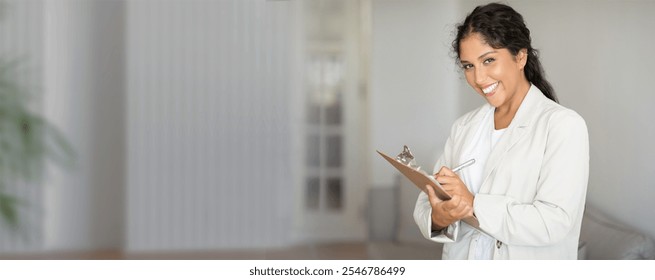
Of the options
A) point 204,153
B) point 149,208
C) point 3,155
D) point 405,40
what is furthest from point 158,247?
point 405,40

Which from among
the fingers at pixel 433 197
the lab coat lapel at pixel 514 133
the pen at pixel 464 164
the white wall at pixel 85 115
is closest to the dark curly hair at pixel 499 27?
the lab coat lapel at pixel 514 133

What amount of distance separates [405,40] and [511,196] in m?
2.72

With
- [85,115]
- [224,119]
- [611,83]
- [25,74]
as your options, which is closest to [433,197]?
[611,83]

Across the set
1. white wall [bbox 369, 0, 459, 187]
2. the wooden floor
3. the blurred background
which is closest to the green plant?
the blurred background

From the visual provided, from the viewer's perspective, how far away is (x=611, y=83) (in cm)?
253

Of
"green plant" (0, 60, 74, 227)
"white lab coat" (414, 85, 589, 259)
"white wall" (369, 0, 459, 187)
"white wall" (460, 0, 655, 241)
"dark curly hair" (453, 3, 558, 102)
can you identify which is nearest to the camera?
"white lab coat" (414, 85, 589, 259)

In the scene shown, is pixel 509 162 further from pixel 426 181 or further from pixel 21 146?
pixel 21 146

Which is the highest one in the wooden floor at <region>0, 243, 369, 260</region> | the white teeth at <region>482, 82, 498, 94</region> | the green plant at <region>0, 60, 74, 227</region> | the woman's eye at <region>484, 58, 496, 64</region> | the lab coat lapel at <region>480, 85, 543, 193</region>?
the woman's eye at <region>484, 58, 496, 64</region>

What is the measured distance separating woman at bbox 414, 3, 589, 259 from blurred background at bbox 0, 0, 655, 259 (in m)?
1.89

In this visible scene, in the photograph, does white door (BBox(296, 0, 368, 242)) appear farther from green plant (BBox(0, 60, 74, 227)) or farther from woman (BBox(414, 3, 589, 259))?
woman (BBox(414, 3, 589, 259))

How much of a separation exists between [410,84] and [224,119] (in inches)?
45.7

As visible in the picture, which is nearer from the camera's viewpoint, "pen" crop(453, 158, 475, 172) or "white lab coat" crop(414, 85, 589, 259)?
"white lab coat" crop(414, 85, 589, 259)

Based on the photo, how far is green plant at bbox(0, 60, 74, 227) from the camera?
3.81 m
